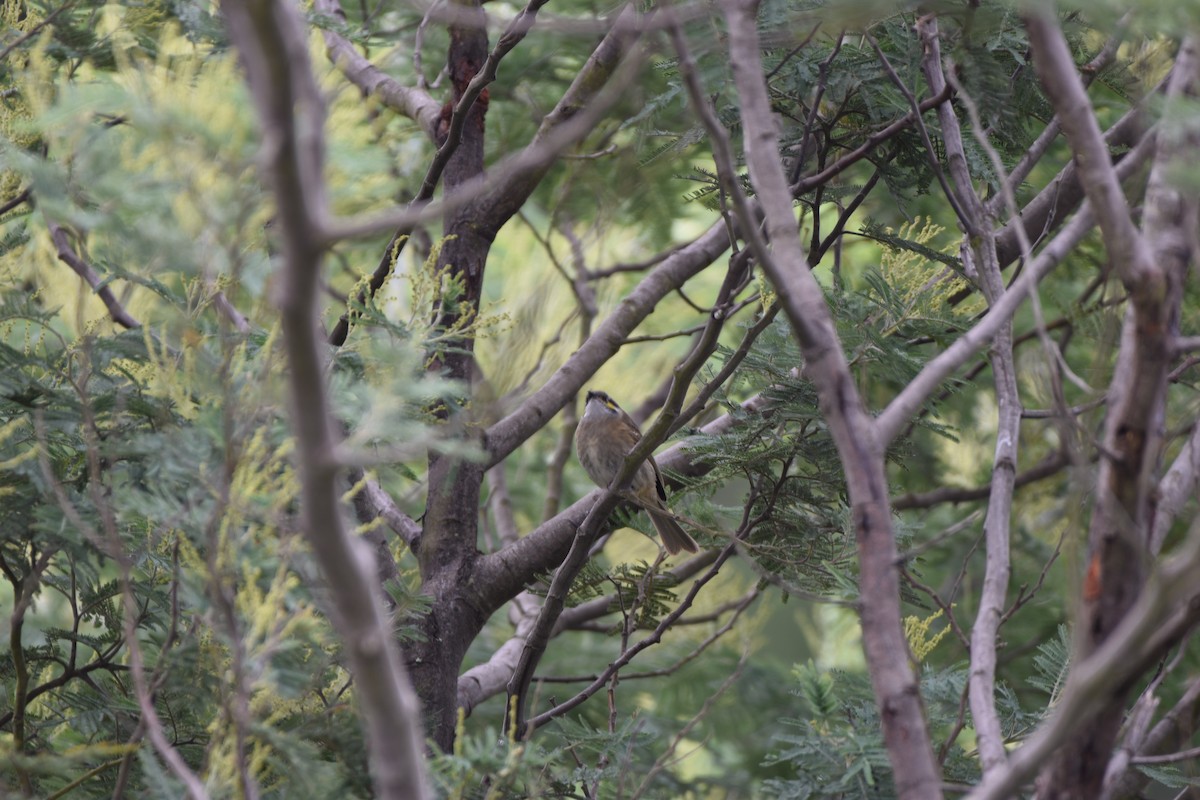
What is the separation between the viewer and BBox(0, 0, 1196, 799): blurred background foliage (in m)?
2.25

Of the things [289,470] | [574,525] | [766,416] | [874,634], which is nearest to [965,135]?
[766,416]

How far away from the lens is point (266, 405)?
252 cm

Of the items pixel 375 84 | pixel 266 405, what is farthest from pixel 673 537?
pixel 266 405

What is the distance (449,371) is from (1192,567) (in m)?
2.84

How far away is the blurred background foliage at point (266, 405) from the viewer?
2246 mm

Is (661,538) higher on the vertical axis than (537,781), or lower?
higher

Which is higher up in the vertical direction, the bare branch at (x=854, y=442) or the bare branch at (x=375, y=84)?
the bare branch at (x=375, y=84)

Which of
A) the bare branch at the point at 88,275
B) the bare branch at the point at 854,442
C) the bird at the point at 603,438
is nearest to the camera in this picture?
the bare branch at the point at 854,442

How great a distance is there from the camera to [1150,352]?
1990mm

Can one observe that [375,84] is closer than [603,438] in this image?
Yes

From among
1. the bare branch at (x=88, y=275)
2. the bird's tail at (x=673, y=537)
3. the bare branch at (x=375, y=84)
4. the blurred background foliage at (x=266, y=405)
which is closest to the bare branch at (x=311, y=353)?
the blurred background foliage at (x=266, y=405)

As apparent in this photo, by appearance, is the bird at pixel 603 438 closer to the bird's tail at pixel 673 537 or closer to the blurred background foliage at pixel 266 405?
the bird's tail at pixel 673 537

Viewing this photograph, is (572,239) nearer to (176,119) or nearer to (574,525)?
(574,525)

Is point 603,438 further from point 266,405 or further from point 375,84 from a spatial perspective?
point 266,405
